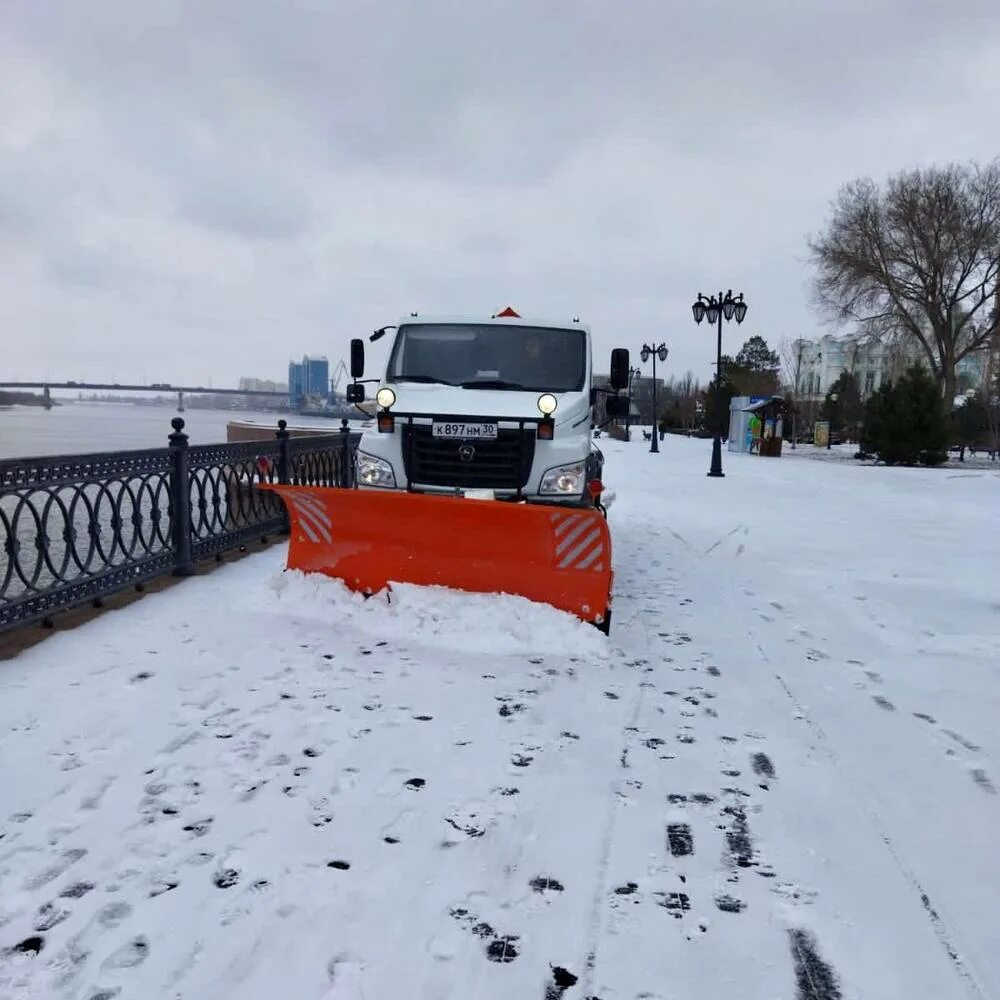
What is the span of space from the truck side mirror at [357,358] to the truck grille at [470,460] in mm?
1914

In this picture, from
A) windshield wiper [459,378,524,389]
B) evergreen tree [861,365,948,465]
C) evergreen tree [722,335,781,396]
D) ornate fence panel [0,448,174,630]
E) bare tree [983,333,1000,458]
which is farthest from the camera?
evergreen tree [722,335,781,396]

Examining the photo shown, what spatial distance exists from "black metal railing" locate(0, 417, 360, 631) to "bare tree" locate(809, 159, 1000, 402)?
1341 inches

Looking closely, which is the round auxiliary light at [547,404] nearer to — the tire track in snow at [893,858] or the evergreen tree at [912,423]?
the tire track in snow at [893,858]

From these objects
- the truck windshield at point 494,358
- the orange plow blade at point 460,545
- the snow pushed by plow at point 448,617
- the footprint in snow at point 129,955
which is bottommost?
the footprint in snow at point 129,955

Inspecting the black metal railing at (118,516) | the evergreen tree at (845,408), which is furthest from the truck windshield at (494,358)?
the evergreen tree at (845,408)

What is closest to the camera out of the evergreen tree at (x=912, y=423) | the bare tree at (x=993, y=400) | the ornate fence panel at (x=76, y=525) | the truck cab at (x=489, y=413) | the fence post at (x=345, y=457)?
the ornate fence panel at (x=76, y=525)

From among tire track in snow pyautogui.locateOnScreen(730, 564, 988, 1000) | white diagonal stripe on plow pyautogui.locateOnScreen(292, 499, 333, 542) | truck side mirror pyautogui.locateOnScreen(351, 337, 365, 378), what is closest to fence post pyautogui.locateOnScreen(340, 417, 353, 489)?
truck side mirror pyautogui.locateOnScreen(351, 337, 365, 378)

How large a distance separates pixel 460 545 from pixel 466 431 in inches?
45.1

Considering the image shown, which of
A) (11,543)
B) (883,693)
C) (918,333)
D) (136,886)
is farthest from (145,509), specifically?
(918,333)

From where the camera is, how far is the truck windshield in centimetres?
755

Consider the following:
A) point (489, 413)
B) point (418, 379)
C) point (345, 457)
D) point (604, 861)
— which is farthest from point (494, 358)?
point (345, 457)

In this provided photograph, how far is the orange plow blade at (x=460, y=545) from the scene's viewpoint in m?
5.72

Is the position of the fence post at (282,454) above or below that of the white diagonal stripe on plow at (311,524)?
above

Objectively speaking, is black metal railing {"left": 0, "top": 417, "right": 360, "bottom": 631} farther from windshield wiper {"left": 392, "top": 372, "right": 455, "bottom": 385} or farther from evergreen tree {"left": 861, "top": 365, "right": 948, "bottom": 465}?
evergreen tree {"left": 861, "top": 365, "right": 948, "bottom": 465}
